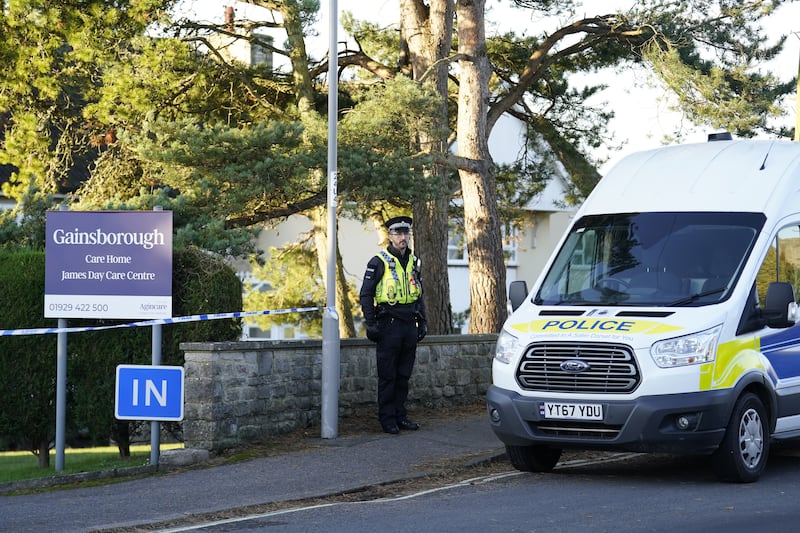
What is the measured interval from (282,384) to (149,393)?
1.86 meters

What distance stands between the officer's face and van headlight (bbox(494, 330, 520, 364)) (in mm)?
2547

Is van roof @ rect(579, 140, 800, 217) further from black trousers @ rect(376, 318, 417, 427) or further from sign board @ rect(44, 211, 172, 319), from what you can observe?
sign board @ rect(44, 211, 172, 319)

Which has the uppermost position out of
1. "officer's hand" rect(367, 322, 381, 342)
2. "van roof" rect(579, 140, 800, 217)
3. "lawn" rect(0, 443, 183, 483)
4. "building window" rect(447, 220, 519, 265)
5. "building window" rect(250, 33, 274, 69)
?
"building window" rect(250, 33, 274, 69)

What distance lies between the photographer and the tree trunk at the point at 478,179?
20391 millimetres

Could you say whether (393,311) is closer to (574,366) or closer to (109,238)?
(109,238)

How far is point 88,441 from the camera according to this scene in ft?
49.2

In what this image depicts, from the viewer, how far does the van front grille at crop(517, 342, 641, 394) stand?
33.0 ft

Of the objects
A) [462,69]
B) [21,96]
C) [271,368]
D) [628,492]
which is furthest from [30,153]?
[628,492]

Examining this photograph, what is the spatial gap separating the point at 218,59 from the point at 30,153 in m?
3.32

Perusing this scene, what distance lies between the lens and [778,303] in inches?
409

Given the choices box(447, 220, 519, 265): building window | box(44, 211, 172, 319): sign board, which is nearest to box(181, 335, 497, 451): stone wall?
box(44, 211, 172, 319): sign board

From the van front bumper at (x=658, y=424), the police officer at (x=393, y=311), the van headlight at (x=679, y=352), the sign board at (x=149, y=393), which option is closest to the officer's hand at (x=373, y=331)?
the police officer at (x=393, y=311)

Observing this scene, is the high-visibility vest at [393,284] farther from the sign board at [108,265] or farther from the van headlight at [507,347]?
the van headlight at [507,347]

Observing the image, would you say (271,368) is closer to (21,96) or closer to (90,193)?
(90,193)
